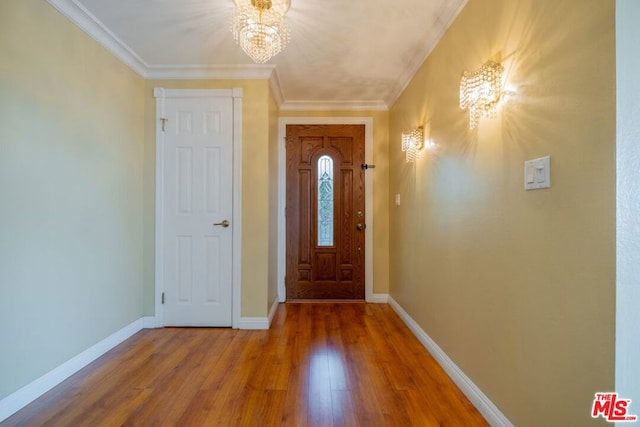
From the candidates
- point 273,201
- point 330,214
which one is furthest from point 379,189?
point 273,201

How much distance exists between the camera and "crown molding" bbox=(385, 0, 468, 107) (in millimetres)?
2014

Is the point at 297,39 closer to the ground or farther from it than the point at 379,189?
farther from it

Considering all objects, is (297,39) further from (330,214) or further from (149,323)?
(149,323)

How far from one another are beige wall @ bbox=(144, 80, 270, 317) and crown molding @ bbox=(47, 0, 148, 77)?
24cm

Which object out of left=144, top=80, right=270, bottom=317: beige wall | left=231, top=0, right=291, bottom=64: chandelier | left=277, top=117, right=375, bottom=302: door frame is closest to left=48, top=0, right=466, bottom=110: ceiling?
left=144, top=80, right=270, bottom=317: beige wall

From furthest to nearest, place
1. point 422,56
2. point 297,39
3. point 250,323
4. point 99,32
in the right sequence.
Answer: point 250,323 < point 422,56 < point 297,39 < point 99,32

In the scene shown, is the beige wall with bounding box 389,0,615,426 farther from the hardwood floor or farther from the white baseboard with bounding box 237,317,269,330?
the white baseboard with bounding box 237,317,269,330

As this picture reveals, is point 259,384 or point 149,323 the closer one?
point 259,384

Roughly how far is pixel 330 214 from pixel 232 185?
4.55ft

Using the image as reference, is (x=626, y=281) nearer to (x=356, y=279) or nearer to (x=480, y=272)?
(x=480, y=272)

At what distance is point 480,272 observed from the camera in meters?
1.74

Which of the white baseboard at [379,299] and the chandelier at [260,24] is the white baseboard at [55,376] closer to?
the chandelier at [260,24]

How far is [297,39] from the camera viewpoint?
2.43 m

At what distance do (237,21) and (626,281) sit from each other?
2.18 m
